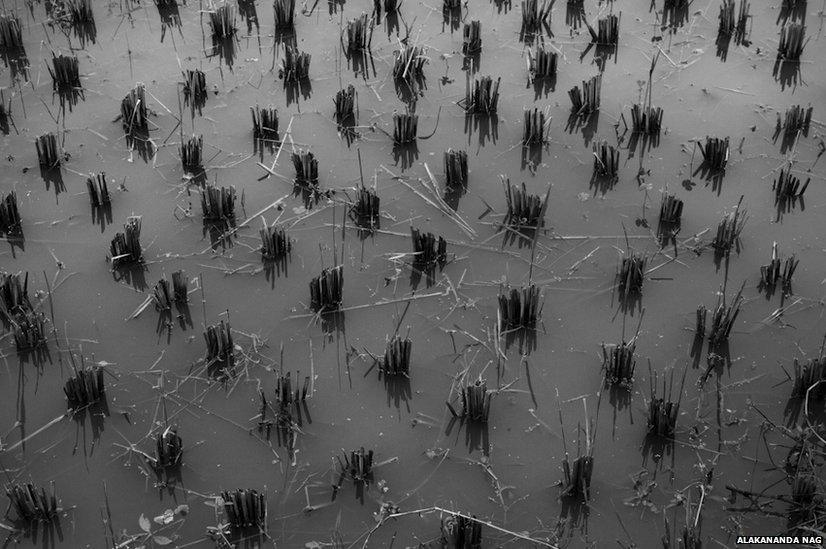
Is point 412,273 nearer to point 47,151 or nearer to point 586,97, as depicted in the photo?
point 586,97

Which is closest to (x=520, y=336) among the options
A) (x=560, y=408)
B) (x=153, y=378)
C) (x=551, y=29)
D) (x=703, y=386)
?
(x=560, y=408)

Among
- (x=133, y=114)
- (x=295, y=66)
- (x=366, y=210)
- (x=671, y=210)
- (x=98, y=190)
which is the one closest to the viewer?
(x=671, y=210)

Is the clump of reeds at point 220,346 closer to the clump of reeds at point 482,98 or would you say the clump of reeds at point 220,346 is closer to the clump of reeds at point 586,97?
the clump of reeds at point 482,98

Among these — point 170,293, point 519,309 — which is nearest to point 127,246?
point 170,293

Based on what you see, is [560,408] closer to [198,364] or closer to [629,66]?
[198,364]

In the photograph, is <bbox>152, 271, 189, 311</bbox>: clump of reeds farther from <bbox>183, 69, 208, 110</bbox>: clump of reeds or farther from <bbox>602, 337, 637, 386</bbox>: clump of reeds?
<bbox>602, 337, 637, 386</bbox>: clump of reeds
